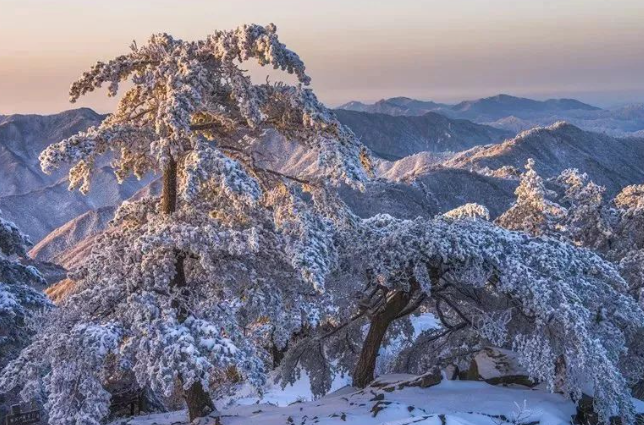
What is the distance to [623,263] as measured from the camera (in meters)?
17.9

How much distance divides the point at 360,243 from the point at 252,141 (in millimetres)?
2883

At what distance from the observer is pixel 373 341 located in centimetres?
1273

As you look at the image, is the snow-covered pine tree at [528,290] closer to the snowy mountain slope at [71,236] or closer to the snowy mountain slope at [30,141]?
the snowy mountain slope at [71,236]

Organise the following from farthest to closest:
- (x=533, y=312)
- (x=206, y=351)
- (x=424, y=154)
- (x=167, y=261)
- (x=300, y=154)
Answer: (x=300, y=154) < (x=424, y=154) < (x=533, y=312) < (x=167, y=261) < (x=206, y=351)

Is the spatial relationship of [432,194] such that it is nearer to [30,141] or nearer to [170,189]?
[170,189]

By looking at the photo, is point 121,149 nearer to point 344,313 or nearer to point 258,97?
point 258,97

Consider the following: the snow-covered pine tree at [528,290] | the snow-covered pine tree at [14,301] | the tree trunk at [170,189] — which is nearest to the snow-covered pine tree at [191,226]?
the tree trunk at [170,189]

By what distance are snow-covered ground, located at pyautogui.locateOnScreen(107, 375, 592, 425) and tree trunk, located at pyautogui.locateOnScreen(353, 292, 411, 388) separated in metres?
1.19

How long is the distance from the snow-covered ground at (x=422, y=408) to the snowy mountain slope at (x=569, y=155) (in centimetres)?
8833

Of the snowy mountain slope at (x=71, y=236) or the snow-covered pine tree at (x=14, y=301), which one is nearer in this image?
the snow-covered pine tree at (x=14, y=301)

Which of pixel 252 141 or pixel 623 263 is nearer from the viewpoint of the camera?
pixel 252 141

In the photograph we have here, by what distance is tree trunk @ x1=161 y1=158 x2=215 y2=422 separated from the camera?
918 centimetres

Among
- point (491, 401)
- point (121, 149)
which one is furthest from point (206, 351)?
point (491, 401)

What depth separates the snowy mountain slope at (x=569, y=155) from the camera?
346 ft
